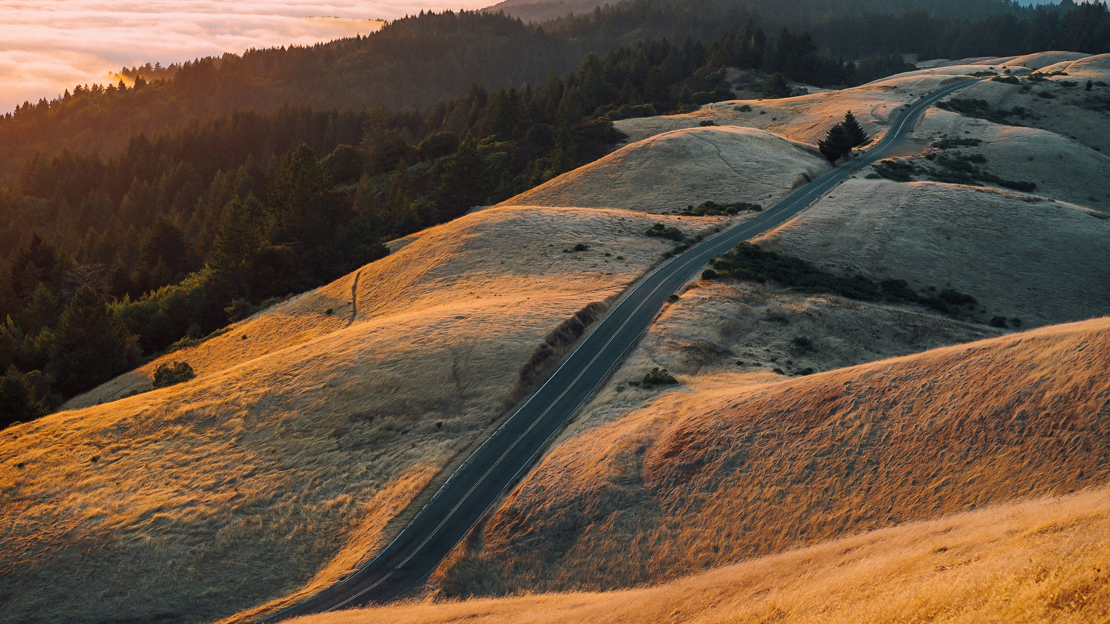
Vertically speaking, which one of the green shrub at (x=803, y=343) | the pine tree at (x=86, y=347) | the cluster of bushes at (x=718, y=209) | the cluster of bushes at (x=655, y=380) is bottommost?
the pine tree at (x=86, y=347)

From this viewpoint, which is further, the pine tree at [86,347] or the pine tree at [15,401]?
the pine tree at [86,347]

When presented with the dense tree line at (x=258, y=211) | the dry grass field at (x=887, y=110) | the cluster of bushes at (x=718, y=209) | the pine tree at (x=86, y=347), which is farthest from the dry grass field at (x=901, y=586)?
the dry grass field at (x=887, y=110)

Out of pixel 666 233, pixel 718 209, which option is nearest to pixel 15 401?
pixel 666 233

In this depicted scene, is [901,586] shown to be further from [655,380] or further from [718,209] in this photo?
[718,209]

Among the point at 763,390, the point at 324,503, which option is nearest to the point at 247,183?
the point at 324,503

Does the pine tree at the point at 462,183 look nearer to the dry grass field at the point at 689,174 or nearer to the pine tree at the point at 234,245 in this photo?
the dry grass field at the point at 689,174

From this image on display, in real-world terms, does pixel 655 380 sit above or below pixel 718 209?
below
